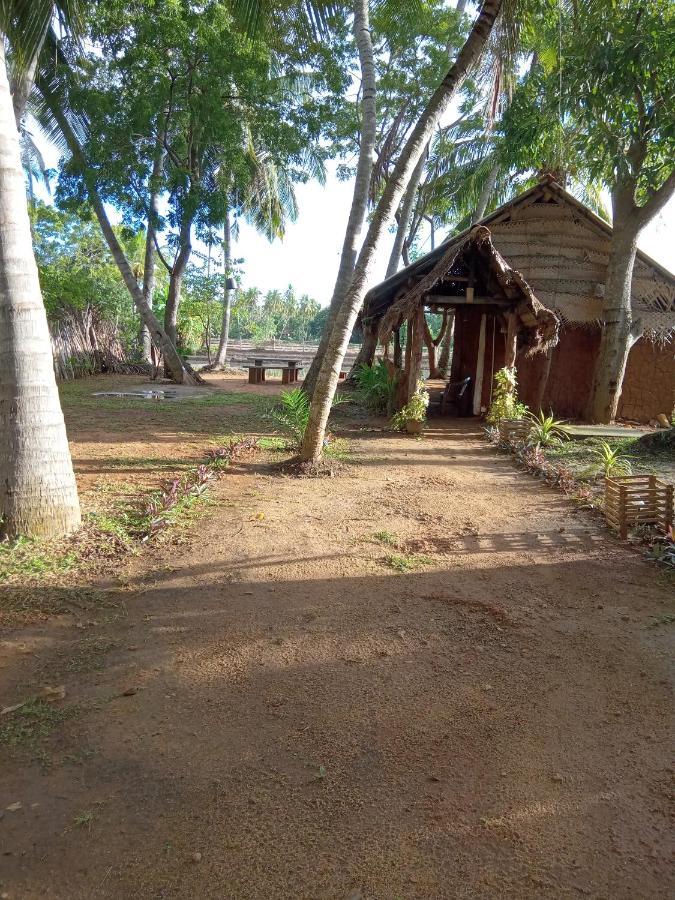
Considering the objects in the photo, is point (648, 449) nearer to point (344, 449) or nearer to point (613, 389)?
point (613, 389)

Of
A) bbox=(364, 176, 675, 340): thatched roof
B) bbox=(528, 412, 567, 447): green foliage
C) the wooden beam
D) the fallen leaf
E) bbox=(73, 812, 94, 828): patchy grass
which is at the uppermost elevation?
bbox=(364, 176, 675, 340): thatched roof

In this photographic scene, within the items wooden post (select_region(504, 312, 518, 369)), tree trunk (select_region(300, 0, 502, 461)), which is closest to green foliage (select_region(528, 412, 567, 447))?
wooden post (select_region(504, 312, 518, 369))

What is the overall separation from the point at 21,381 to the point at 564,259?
11.9 m

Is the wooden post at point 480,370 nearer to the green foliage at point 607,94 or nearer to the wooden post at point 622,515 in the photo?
the green foliage at point 607,94

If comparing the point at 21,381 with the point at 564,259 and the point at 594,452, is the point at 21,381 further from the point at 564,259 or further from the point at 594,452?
the point at 564,259

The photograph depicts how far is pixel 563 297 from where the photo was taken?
12602 mm

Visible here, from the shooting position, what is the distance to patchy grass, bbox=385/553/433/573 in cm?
458

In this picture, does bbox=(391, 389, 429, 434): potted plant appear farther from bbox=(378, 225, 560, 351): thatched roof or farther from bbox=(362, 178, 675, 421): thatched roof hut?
bbox=(362, 178, 675, 421): thatched roof hut

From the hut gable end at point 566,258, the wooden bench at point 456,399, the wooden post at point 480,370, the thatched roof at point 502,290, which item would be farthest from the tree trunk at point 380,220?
the wooden bench at point 456,399

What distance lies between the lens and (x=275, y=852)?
2.04 meters

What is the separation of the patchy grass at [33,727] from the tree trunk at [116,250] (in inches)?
553

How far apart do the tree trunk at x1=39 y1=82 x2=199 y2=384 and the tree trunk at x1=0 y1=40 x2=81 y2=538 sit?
440 inches

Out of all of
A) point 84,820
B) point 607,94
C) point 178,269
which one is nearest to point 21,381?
point 84,820

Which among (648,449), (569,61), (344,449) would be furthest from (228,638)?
(569,61)
